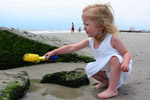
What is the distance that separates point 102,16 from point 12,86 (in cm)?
132

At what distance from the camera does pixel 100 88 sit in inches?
98.0

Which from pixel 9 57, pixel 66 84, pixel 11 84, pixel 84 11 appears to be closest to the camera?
pixel 11 84

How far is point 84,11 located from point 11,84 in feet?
4.12

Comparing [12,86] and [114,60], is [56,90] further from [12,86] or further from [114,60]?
[114,60]

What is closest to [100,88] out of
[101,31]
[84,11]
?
[101,31]

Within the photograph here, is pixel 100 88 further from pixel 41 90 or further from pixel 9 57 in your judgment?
pixel 9 57

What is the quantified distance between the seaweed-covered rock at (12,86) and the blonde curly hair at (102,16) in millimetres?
1120

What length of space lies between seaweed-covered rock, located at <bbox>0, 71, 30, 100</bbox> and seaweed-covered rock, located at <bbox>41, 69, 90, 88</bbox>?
1.28 feet

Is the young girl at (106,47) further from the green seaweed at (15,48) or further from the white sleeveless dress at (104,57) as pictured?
the green seaweed at (15,48)

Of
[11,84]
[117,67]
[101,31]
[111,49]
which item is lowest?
[11,84]

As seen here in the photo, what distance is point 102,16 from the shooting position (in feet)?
7.55

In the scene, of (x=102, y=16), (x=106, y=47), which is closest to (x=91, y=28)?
(x=102, y=16)

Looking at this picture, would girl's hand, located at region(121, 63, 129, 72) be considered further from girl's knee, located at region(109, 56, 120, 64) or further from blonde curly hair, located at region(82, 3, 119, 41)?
blonde curly hair, located at region(82, 3, 119, 41)

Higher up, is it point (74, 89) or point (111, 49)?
point (111, 49)
